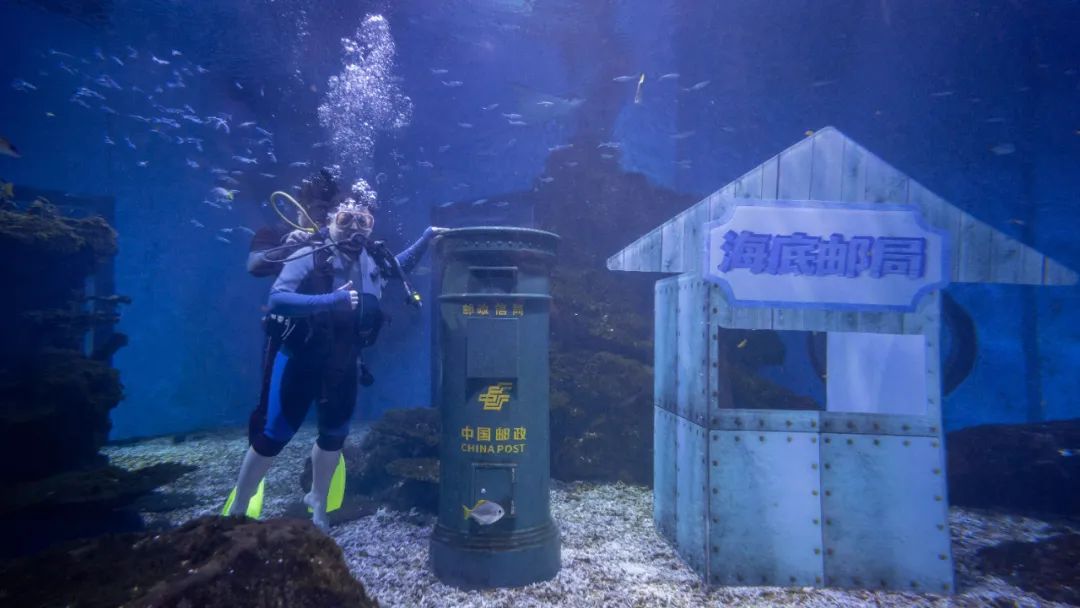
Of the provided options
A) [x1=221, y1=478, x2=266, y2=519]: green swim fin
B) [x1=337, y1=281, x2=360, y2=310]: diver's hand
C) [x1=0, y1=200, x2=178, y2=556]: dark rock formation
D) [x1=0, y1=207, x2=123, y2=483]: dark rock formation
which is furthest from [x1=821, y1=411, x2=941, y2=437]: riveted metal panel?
[x1=0, y1=207, x2=123, y2=483]: dark rock formation

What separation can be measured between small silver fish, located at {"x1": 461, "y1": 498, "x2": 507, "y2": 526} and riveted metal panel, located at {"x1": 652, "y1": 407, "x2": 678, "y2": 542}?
6.52ft

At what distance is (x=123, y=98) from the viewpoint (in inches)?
674

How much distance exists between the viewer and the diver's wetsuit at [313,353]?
4.24 metres

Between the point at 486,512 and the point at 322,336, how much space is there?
2146 millimetres

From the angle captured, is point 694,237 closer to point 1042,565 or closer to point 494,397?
point 494,397

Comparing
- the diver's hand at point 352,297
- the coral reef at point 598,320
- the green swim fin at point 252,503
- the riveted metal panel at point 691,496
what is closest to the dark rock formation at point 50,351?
the green swim fin at point 252,503

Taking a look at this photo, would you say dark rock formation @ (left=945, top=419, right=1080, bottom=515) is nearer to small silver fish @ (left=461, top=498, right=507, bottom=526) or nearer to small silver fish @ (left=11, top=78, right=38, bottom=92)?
small silver fish @ (left=461, top=498, right=507, bottom=526)

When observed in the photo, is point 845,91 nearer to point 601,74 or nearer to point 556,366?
point 601,74

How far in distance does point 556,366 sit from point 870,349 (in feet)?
15.8

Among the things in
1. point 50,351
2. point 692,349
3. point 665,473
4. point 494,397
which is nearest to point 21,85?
point 50,351

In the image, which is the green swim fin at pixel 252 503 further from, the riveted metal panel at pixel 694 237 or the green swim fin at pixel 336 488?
the riveted metal panel at pixel 694 237

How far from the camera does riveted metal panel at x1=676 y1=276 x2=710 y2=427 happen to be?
424 centimetres

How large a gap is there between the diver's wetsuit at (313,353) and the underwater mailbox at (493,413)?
84 cm

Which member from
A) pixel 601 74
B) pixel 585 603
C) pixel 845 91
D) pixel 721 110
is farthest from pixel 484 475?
pixel 845 91
